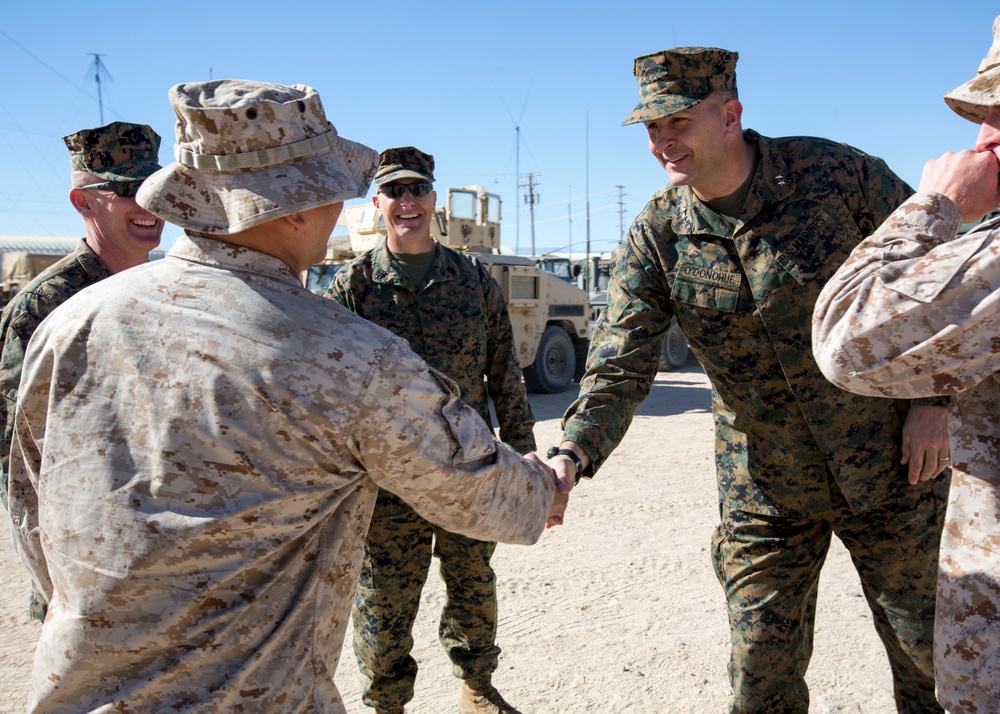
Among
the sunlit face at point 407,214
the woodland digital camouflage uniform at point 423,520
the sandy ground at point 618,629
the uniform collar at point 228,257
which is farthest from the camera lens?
the sunlit face at point 407,214

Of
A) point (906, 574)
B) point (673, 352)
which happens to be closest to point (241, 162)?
point (906, 574)

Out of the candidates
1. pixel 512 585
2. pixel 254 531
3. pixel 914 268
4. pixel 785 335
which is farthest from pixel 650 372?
pixel 512 585

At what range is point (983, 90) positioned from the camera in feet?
5.92

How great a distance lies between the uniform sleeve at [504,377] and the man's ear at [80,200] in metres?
1.63

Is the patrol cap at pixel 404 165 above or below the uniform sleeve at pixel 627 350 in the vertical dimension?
above

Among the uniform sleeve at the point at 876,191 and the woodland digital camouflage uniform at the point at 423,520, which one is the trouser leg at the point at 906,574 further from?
the woodland digital camouflage uniform at the point at 423,520

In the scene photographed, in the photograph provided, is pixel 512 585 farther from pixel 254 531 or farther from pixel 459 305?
pixel 254 531

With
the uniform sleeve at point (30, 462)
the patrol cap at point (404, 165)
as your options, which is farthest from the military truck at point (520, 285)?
the uniform sleeve at point (30, 462)

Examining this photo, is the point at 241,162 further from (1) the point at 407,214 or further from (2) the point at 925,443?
(1) the point at 407,214

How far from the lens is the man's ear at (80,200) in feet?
11.1

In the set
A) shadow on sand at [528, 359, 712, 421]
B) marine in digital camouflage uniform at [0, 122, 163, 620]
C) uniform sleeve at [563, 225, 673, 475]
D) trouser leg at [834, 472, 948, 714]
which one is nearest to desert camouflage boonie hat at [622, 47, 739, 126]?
uniform sleeve at [563, 225, 673, 475]

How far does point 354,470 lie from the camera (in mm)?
1725

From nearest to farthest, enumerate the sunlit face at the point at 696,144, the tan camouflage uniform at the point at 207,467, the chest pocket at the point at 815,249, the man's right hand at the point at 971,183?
the tan camouflage uniform at the point at 207,467, the man's right hand at the point at 971,183, the chest pocket at the point at 815,249, the sunlit face at the point at 696,144

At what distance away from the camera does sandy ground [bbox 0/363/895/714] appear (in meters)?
3.73
